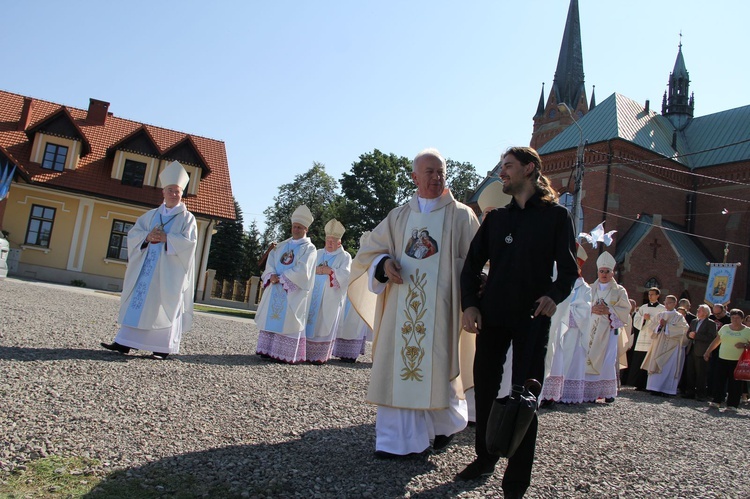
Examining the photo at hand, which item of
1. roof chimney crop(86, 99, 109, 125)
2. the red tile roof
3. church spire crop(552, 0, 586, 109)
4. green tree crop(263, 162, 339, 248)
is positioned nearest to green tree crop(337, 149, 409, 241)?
green tree crop(263, 162, 339, 248)

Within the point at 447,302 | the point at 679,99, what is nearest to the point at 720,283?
the point at 679,99

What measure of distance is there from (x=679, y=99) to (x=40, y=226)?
44.4m

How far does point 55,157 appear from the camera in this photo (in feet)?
92.1

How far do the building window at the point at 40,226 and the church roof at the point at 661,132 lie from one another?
2864 centimetres

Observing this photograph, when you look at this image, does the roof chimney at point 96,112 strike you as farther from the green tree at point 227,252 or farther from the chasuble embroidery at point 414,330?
the chasuble embroidery at point 414,330

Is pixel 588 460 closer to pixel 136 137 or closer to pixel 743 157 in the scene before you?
pixel 136 137

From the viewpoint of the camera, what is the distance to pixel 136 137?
29453mm

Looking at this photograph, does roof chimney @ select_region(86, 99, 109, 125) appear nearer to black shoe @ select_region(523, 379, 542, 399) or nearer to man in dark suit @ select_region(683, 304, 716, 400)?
man in dark suit @ select_region(683, 304, 716, 400)

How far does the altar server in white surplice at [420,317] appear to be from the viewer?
4355 mm

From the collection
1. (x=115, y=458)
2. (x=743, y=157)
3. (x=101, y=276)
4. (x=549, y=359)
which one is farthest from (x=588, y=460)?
(x=743, y=157)

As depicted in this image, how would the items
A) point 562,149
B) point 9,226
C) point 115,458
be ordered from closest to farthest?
point 115,458, point 9,226, point 562,149

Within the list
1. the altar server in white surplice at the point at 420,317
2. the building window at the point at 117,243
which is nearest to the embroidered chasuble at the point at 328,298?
the altar server in white surplice at the point at 420,317

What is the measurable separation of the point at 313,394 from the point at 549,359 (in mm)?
2577

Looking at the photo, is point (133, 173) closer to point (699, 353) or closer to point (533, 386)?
point (699, 353)
